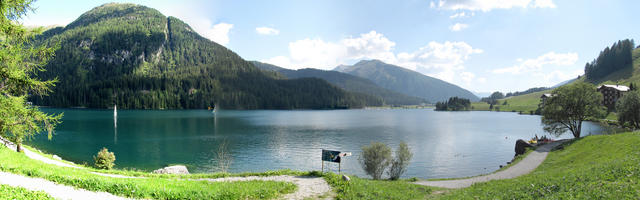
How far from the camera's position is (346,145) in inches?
2894

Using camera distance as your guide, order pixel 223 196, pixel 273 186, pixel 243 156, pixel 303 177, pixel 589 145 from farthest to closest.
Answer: pixel 243 156
pixel 589 145
pixel 303 177
pixel 273 186
pixel 223 196

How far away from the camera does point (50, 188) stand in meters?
13.6

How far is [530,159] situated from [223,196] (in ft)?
147

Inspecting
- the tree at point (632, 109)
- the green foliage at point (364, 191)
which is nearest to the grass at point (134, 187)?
the green foliage at point (364, 191)

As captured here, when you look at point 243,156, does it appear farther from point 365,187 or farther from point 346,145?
point 365,187

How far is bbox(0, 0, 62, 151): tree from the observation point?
21219 millimetres

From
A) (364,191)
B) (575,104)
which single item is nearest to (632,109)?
(575,104)

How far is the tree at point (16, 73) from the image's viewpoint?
69.6 ft

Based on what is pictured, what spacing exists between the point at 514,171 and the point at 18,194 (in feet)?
146

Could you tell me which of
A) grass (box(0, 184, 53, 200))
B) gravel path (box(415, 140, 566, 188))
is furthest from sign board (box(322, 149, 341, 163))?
grass (box(0, 184, 53, 200))

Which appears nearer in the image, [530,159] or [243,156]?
[530,159]

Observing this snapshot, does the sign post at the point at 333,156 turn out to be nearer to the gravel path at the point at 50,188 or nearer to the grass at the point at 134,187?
the grass at the point at 134,187

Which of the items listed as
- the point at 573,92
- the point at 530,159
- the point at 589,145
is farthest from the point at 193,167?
the point at 573,92

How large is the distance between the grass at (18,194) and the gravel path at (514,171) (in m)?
29.1
